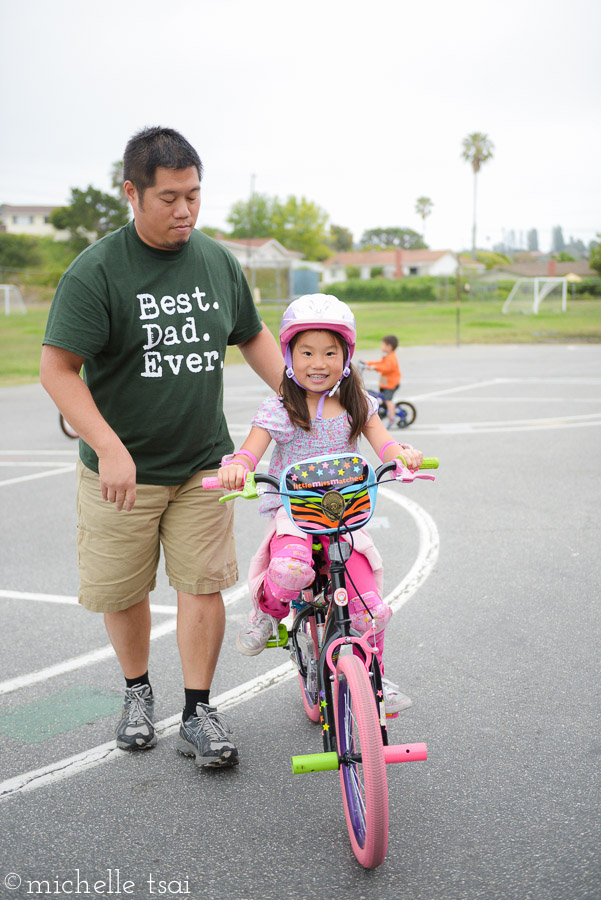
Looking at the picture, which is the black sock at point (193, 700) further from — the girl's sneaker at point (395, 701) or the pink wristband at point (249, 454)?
the pink wristband at point (249, 454)

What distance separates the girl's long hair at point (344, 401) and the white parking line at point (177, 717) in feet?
5.11

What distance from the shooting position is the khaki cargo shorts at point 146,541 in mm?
3623

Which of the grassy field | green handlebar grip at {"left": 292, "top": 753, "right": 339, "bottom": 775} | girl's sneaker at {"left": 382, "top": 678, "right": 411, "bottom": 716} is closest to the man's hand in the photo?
green handlebar grip at {"left": 292, "top": 753, "right": 339, "bottom": 775}

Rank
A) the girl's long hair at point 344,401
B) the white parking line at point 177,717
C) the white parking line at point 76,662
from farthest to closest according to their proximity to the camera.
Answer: the white parking line at point 76,662
the white parking line at point 177,717
the girl's long hair at point 344,401

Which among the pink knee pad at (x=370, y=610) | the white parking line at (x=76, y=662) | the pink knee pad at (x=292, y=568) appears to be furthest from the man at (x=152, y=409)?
the white parking line at (x=76, y=662)

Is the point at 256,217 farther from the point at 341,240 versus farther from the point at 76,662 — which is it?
the point at 76,662

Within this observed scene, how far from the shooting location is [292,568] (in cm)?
316

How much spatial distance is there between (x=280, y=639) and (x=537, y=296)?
5166 cm

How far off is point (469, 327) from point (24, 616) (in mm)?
40039

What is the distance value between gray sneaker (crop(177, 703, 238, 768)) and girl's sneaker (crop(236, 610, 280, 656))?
332 mm

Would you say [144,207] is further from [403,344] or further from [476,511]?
[403,344]

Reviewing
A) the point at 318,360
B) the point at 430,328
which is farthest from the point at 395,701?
the point at 430,328

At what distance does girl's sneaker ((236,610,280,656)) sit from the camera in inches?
140

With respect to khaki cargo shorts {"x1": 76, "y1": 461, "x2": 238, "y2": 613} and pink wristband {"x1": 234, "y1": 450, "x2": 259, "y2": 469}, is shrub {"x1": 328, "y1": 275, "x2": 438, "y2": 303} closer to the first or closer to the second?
khaki cargo shorts {"x1": 76, "y1": 461, "x2": 238, "y2": 613}
